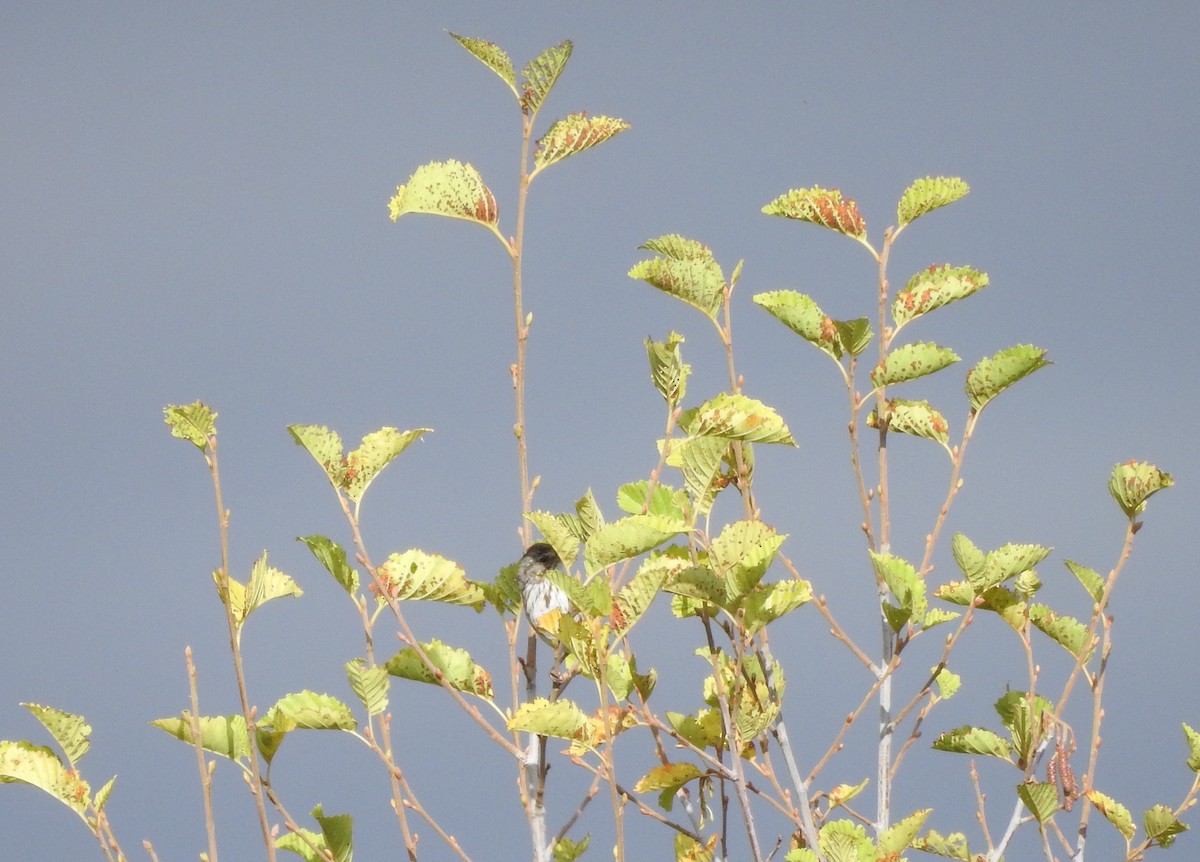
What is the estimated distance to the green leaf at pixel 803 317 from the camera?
6.93 ft

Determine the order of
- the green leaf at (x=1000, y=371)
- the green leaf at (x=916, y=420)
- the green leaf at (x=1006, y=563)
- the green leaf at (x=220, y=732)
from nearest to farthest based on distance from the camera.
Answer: the green leaf at (x=220, y=732) < the green leaf at (x=1006, y=563) < the green leaf at (x=1000, y=371) < the green leaf at (x=916, y=420)

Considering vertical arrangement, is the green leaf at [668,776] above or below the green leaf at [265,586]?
below

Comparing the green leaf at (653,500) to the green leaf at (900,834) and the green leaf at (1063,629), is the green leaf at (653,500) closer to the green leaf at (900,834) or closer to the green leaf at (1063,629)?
the green leaf at (900,834)

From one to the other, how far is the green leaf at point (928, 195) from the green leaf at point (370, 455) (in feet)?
3.31

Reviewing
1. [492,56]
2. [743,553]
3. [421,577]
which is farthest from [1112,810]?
[492,56]

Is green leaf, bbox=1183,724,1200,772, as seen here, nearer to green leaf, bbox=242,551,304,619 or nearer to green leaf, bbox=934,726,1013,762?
green leaf, bbox=934,726,1013,762

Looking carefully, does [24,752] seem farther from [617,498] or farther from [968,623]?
[968,623]

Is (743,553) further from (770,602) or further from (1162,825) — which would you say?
(1162,825)

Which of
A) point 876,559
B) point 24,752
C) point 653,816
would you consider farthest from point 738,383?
point 24,752

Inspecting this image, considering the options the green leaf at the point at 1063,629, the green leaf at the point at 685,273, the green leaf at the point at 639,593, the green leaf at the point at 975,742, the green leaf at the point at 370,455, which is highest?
the green leaf at the point at 685,273

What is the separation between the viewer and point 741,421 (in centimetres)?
167

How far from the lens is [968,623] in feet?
6.79

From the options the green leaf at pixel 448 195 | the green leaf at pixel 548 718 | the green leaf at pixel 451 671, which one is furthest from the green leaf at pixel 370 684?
the green leaf at pixel 448 195

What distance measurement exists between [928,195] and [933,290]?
0.17 meters
